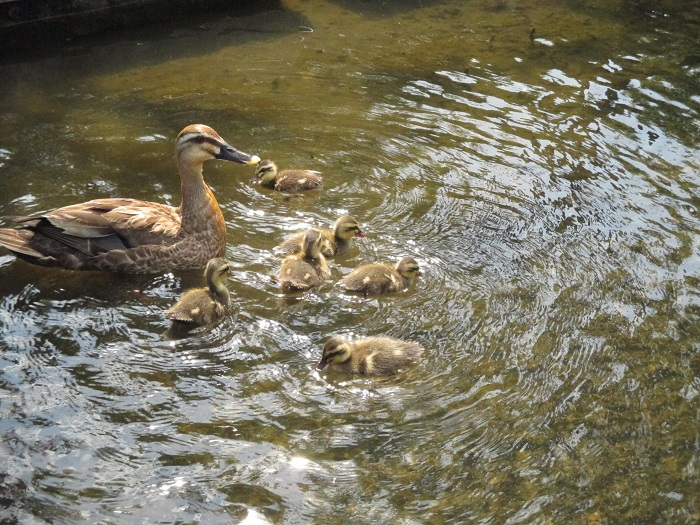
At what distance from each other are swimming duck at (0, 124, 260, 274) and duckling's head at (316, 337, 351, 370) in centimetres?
149

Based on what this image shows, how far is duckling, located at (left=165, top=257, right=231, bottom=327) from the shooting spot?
16.1 feet

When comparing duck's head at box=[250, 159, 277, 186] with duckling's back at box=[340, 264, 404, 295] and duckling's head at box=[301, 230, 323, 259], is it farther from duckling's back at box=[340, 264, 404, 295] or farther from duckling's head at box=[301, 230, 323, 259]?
duckling's back at box=[340, 264, 404, 295]

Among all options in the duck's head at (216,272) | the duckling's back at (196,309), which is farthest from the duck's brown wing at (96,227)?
the duckling's back at (196,309)

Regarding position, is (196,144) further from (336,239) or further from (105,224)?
(336,239)

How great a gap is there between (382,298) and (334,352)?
80cm

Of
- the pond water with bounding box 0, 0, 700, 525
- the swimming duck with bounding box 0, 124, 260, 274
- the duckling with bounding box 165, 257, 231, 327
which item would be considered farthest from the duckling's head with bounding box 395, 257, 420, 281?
the swimming duck with bounding box 0, 124, 260, 274

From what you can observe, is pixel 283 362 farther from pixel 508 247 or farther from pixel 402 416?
pixel 508 247

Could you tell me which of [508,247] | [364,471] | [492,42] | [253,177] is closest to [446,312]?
[508,247]

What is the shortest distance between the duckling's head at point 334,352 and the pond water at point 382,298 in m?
0.12

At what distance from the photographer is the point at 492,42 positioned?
29.9 feet

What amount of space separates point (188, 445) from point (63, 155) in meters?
3.44

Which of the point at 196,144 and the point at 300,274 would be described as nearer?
the point at 300,274

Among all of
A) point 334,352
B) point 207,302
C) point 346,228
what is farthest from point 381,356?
point 346,228

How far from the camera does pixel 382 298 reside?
526cm
